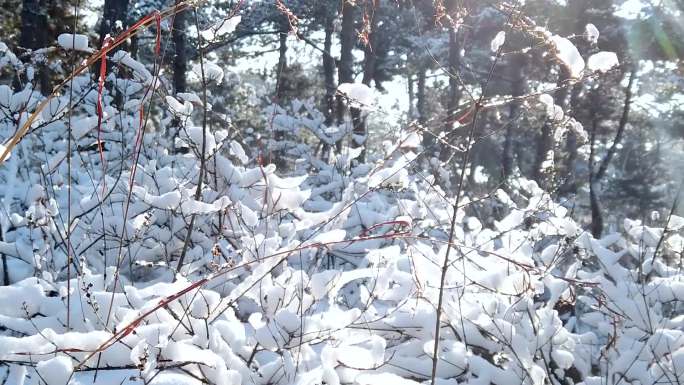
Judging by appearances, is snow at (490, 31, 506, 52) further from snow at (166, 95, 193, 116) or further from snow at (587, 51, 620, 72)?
snow at (166, 95, 193, 116)

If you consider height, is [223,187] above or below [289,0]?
below

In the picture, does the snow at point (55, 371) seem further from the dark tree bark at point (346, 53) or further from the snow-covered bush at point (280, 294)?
the dark tree bark at point (346, 53)

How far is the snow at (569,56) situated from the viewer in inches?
63.7

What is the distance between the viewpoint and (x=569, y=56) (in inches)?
64.6

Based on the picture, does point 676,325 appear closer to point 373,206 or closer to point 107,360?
point 373,206

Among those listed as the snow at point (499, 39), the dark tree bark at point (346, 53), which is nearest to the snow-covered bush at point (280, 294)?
the snow at point (499, 39)

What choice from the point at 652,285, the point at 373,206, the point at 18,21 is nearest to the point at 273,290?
the point at 652,285

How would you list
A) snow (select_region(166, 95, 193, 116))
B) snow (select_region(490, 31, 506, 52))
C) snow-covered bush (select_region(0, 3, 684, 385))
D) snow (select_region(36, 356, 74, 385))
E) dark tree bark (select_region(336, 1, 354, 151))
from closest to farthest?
snow (select_region(36, 356, 74, 385)) < snow-covered bush (select_region(0, 3, 684, 385)) < snow (select_region(490, 31, 506, 52)) < snow (select_region(166, 95, 193, 116)) < dark tree bark (select_region(336, 1, 354, 151))

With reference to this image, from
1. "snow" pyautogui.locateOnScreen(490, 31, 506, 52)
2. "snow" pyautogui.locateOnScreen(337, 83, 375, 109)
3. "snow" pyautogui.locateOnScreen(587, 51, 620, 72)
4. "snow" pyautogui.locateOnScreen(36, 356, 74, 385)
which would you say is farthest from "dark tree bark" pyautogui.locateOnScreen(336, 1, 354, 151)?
"snow" pyautogui.locateOnScreen(36, 356, 74, 385)

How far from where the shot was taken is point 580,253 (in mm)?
2525

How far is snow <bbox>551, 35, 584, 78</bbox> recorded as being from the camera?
162 cm

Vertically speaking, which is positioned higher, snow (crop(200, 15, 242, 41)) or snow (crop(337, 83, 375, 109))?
snow (crop(200, 15, 242, 41))

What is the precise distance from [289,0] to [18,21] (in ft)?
17.5

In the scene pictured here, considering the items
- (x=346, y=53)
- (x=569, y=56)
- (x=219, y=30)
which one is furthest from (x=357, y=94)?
(x=346, y=53)
